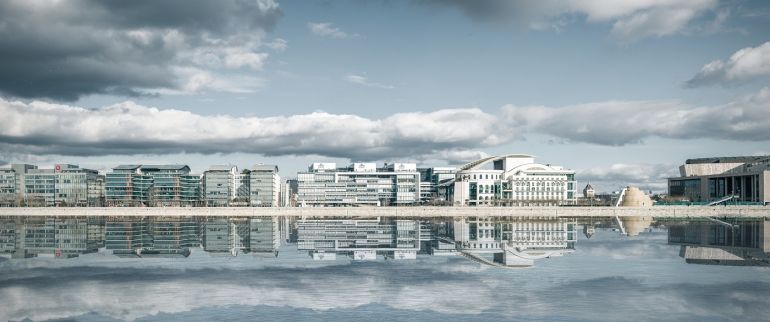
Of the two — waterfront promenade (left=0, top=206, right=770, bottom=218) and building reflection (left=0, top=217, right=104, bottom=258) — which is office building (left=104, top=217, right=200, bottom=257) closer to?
building reflection (left=0, top=217, right=104, bottom=258)

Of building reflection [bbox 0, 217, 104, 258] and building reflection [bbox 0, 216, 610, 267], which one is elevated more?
building reflection [bbox 0, 216, 610, 267]

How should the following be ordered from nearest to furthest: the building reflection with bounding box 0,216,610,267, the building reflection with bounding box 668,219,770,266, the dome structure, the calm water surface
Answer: the calm water surface → the building reflection with bounding box 668,219,770,266 → the building reflection with bounding box 0,216,610,267 → the dome structure

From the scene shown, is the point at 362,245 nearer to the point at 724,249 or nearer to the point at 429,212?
the point at 724,249

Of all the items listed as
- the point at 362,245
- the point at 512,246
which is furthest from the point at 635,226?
the point at 362,245

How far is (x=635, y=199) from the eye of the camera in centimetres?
17312

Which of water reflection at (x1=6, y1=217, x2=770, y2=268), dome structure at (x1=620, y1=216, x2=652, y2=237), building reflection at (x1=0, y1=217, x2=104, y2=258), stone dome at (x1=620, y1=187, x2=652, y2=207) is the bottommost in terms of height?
dome structure at (x1=620, y1=216, x2=652, y2=237)

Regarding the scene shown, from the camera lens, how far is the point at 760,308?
30812 mm

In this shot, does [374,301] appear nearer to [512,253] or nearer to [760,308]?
[760,308]

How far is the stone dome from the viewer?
564 ft

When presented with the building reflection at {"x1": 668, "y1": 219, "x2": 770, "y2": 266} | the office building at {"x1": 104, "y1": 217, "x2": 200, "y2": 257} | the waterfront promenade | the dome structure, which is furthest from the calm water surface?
the waterfront promenade

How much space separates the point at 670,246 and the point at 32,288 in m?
52.3

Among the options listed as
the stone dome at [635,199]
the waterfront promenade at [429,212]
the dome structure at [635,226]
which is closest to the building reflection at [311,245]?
the dome structure at [635,226]

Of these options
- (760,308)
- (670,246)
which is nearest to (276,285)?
(760,308)

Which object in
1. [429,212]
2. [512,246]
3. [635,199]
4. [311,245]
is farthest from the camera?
[635,199]
